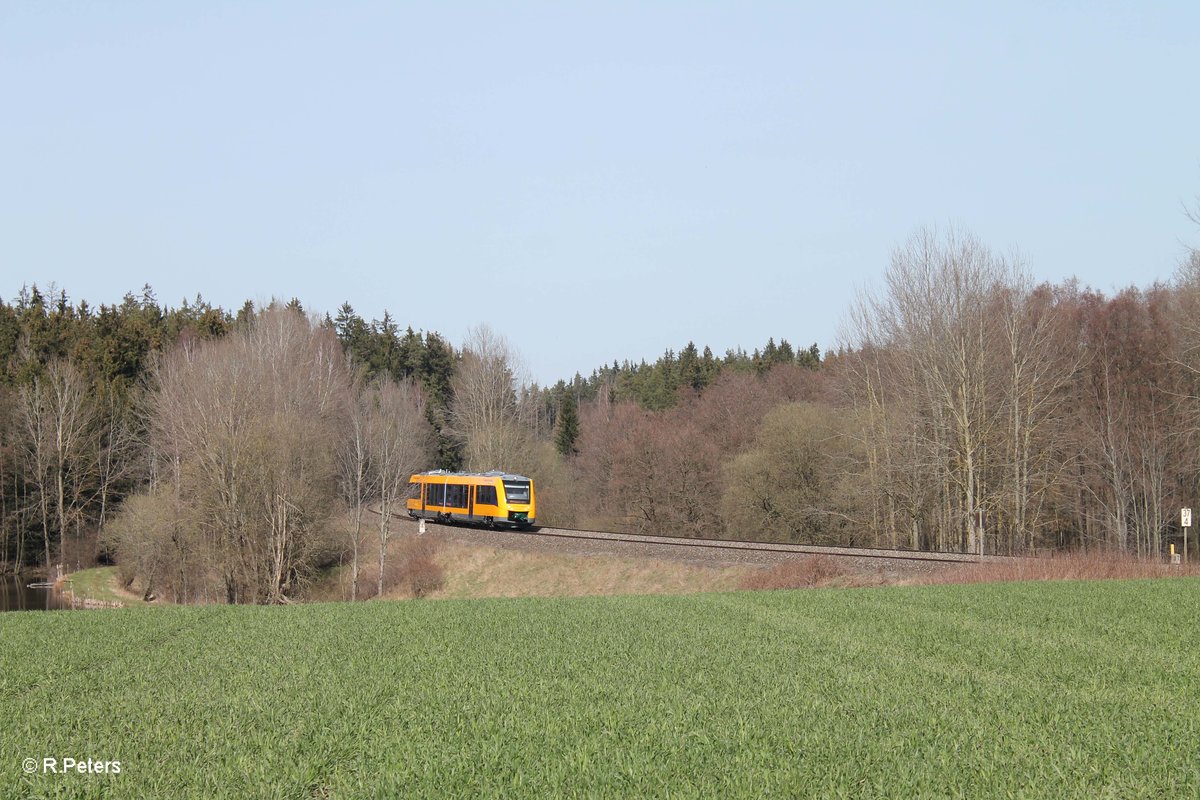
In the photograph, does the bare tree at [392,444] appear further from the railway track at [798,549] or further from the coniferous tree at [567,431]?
the coniferous tree at [567,431]

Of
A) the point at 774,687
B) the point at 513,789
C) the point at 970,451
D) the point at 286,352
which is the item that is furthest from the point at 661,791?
the point at 286,352

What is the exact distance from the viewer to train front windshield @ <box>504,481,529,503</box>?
1811 inches

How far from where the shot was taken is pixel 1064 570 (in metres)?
25.1

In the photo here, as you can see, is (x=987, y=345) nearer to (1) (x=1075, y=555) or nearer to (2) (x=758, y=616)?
(1) (x=1075, y=555)

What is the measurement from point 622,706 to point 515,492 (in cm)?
3692

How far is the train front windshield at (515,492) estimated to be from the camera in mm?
46000

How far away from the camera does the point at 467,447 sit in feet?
234

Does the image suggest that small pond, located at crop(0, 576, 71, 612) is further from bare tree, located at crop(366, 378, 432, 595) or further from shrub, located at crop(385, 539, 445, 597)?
shrub, located at crop(385, 539, 445, 597)

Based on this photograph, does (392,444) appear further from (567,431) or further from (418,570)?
(567,431)

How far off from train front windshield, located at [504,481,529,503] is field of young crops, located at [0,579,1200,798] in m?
28.3

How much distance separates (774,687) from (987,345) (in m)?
35.5

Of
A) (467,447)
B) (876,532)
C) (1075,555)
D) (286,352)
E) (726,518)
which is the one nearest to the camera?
(1075,555)

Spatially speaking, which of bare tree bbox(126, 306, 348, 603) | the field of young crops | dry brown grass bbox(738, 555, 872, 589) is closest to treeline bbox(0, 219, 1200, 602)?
bare tree bbox(126, 306, 348, 603)

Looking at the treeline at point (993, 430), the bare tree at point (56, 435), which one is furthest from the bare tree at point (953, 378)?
the bare tree at point (56, 435)
